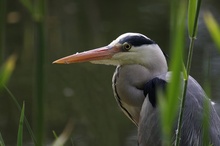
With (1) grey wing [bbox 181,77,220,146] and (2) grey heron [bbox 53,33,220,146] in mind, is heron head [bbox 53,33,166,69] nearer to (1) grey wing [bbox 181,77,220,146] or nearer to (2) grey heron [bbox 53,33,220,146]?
(2) grey heron [bbox 53,33,220,146]

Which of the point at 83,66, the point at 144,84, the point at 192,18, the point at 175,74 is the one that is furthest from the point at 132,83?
the point at 83,66

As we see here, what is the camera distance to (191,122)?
284cm

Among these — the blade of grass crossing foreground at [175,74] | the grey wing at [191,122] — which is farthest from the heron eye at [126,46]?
the blade of grass crossing foreground at [175,74]

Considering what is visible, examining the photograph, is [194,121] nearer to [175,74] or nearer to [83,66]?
[175,74]

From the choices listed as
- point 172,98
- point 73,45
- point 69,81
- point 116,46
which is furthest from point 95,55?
point 73,45

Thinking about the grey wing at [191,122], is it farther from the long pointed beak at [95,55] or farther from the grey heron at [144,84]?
the long pointed beak at [95,55]

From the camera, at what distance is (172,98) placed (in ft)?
4.22

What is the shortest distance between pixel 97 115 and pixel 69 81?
88 centimetres

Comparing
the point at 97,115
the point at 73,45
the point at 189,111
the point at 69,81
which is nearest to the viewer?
the point at 189,111

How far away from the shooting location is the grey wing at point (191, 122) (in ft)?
9.14

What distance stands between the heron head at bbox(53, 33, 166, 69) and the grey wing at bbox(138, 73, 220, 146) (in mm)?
116

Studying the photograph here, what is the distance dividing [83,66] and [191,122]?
405cm

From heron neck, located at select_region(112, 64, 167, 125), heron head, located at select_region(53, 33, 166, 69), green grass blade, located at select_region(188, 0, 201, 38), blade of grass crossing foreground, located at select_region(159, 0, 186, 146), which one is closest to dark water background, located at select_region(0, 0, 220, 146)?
heron neck, located at select_region(112, 64, 167, 125)

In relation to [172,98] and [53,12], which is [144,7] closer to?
[53,12]
